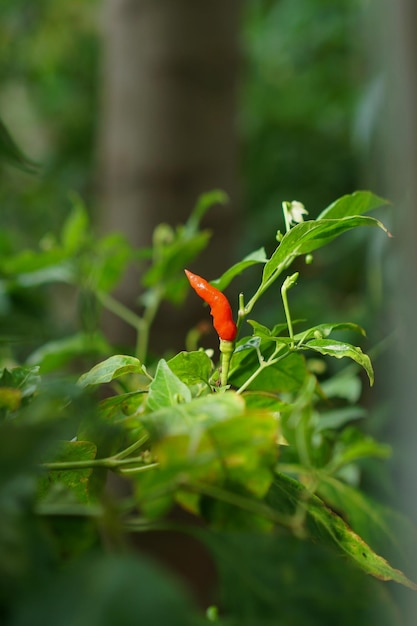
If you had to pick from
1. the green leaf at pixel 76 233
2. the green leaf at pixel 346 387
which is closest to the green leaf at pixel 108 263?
the green leaf at pixel 76 233

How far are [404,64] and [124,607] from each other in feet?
0.90

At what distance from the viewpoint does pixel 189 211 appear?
1.27 metres

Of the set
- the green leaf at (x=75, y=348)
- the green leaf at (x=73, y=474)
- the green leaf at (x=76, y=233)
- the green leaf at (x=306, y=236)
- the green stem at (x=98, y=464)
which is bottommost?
the green leaf at (x=75, y=348)

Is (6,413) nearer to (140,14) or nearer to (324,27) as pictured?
(140,14)

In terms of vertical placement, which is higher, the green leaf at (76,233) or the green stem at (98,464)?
the green stem at (98,464)

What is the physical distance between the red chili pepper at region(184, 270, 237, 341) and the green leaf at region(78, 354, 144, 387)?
0.04m

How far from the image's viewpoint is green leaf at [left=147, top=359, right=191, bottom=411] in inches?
11.9

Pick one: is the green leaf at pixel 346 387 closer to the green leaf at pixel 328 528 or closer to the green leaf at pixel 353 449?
the green leaf at pixel 353 449

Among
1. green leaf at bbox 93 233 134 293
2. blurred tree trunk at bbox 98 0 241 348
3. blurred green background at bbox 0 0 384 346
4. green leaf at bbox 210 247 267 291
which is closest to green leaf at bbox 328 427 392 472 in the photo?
green leaf at bbox 210 247 267 291

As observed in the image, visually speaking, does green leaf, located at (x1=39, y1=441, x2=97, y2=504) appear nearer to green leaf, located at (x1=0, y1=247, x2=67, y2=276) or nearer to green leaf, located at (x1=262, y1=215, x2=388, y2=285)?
green leaf, located at (x1=262, y1=215, x2=388, y2=285)

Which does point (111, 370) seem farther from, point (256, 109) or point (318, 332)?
point (256, 109)

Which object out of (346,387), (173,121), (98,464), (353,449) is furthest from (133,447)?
(173,121)

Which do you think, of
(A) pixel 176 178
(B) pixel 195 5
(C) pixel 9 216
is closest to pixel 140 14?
(B) pixel 195 5

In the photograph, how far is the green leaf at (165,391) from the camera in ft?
0.99
